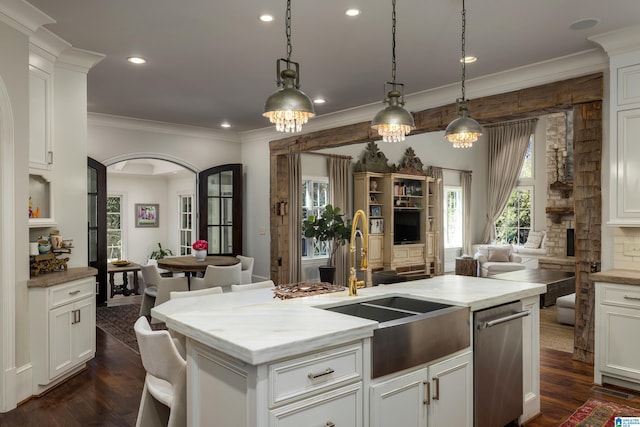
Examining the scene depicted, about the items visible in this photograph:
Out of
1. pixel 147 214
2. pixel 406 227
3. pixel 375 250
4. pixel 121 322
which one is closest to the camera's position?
pixel 121 322

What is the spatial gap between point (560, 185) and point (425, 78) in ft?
19.9

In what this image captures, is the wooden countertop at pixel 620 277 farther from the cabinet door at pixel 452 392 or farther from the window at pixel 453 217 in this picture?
the window at pixel 453 217

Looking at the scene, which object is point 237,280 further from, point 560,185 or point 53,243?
point 560,185

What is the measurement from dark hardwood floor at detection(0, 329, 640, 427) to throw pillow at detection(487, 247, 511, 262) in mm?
5183

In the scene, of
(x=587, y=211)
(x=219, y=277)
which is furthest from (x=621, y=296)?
(x=219, y=277)

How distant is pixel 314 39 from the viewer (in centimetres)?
376

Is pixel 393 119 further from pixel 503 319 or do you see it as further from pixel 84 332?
pixel 84 332

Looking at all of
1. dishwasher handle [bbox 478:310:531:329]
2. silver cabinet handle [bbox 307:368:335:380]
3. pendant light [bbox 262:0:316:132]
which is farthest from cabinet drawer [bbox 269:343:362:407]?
pendant light [bbox 262:0:316:132]

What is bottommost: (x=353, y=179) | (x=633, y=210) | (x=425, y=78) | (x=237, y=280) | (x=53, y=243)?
(x=237, y=280)

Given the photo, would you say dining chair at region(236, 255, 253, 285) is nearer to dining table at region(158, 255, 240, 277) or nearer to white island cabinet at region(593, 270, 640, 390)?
dining table at region(158, 255, 240, 277)

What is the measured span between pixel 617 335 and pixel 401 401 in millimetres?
2436

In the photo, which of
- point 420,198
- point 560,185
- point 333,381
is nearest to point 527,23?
point 333,381

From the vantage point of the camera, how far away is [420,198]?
955 centimetres

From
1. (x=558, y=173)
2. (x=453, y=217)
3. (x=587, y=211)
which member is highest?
(x=558, y=173)
